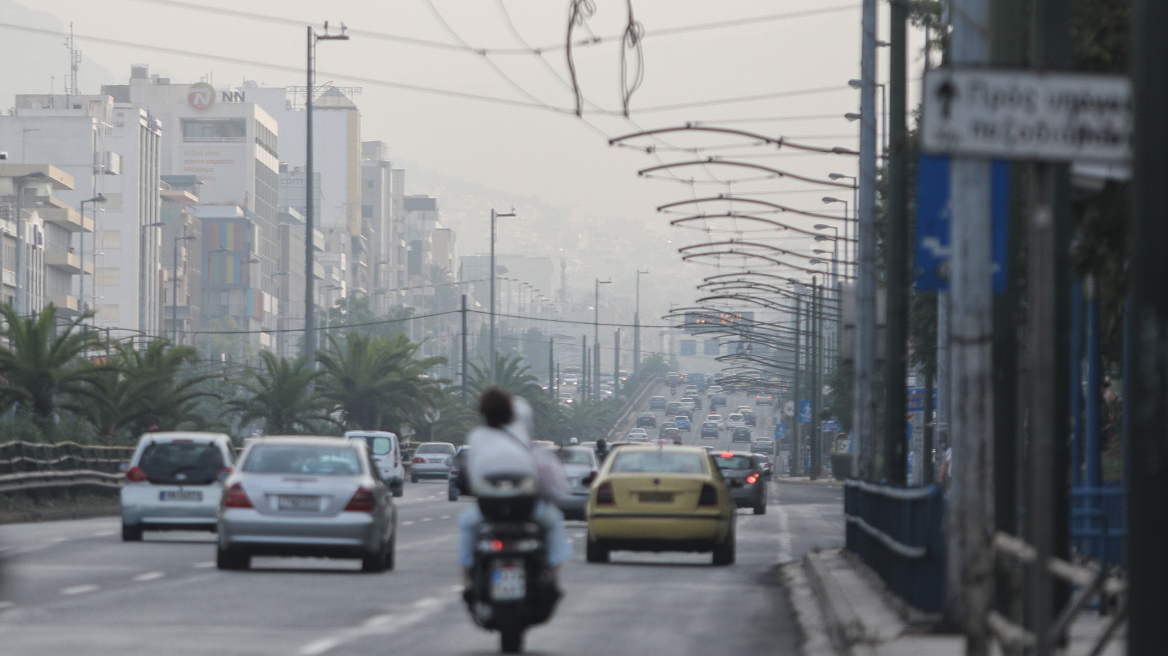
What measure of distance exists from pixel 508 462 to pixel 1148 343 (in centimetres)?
522

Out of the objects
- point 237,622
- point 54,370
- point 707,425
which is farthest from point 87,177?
point 237,622

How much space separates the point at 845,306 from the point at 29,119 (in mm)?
149618

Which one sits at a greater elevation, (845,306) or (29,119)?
(29,119)

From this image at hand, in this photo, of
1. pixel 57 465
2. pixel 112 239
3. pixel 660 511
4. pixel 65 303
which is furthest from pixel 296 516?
pixel 112 239

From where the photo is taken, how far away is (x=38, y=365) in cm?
4241

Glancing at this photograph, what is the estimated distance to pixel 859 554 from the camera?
2089cm

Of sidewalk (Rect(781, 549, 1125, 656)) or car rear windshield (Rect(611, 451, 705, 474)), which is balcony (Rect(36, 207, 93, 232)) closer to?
car rear windshield (Rect(611, 451, 705, 474))

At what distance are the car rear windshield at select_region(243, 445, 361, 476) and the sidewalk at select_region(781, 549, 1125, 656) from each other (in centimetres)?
456

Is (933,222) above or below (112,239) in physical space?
below

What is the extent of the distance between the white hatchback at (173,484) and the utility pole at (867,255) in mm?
8150

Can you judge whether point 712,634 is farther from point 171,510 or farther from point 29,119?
point 29,119

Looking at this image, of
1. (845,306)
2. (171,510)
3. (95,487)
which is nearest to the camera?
(171,510)

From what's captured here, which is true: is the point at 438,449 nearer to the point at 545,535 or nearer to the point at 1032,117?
the point at 545,535

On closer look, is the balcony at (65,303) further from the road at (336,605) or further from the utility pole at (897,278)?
the utility pole at (897,278)
